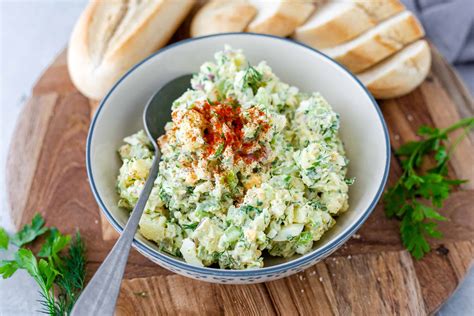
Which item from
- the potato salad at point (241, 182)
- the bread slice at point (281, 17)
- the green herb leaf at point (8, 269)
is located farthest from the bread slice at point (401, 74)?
the green herb leaf at point (8, 269)

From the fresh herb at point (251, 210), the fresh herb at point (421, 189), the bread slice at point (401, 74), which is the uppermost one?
the fresh herb at point (251, 210)

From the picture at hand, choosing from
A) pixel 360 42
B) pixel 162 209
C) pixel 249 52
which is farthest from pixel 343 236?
pixel 360 42

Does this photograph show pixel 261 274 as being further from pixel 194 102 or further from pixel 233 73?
pixel 233 73

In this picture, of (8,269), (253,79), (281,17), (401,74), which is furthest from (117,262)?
(401,74)

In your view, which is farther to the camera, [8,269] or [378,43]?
[378,43]

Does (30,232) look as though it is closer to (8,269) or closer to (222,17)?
(8,269)

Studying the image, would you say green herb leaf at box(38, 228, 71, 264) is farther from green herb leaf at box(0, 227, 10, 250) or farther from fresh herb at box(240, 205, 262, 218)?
fresh herb at box(240, 205, 262, 218)

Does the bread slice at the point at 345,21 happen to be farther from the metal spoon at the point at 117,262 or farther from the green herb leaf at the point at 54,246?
the green herb leaf at the point at 54,246
